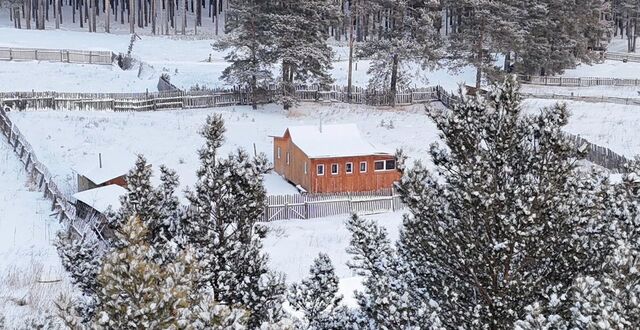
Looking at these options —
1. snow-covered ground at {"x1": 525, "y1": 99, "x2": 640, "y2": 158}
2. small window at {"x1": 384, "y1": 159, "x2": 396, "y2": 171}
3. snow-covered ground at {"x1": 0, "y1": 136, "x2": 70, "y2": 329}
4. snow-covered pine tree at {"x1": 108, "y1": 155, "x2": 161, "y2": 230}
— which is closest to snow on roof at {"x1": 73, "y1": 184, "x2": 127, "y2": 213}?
snow-covered ground at {"x1": 0, "y1": 136, "x2": 70, "y2": 329}

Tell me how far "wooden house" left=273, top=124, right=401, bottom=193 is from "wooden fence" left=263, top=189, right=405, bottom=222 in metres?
1.57

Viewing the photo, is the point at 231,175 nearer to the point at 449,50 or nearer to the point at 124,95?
the point at 124,95

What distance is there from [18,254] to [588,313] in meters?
18.5

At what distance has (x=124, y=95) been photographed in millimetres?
41375

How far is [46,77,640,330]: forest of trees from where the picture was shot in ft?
29.6

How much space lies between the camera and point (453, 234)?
958 cm

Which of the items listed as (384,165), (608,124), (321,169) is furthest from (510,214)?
(608,124)

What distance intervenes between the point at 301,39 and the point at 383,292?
34408 millimetres

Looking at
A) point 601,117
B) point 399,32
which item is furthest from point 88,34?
Result: point 601,117

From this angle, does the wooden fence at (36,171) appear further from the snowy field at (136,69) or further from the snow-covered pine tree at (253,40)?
the snow-covered pine tree at (253,40)

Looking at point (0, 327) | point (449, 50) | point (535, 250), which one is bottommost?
point (0, 327)

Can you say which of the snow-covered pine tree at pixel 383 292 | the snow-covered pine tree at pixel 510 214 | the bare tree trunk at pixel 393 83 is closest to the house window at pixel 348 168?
the bare tree trunk at pixel 393 83

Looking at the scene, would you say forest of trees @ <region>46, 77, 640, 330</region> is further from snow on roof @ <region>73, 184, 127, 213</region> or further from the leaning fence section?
Answer: snow on roof @ <region>73, 184, 127, 213</region>

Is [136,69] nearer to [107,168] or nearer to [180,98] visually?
[180,98]
